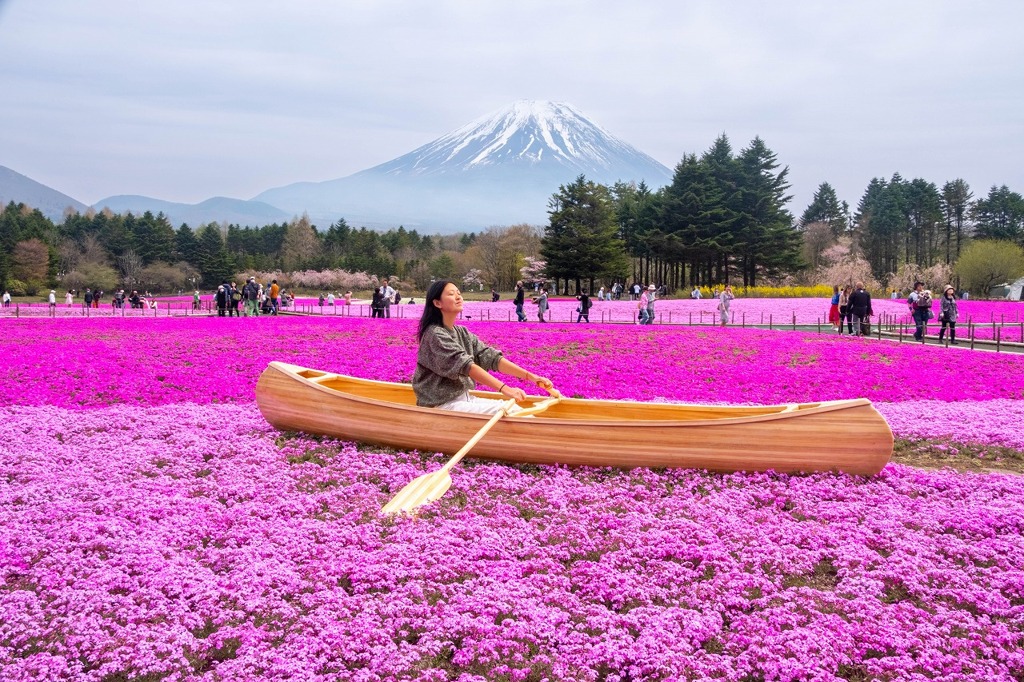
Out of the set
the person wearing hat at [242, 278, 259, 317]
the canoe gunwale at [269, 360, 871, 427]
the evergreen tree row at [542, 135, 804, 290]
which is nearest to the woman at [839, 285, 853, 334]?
the canoe gunwale at [269, 360, 871, 427]

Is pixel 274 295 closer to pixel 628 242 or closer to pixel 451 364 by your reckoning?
pixel 451 364

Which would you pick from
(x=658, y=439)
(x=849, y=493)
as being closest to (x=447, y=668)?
(x=658, y=439)

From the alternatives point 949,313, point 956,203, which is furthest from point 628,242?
point 949,313

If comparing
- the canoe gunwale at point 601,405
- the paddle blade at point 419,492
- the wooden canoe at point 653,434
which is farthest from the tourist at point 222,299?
the paddle blade at point 419,492

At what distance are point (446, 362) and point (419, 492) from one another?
152 centimetres

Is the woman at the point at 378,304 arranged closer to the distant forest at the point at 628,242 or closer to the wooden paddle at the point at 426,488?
the wooden paddle at the point at 426,488

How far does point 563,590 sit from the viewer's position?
4668 mm

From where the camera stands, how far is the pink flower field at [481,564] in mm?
3928

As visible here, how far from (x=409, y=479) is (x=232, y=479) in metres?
1.47

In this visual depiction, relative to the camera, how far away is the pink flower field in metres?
3.93

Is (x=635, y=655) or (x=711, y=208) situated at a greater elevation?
(x=711, y=208)

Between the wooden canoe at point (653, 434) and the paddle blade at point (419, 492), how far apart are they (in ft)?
2.97

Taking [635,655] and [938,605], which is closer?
[635,655]

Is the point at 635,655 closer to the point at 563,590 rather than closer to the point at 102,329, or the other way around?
the point at 563,590
